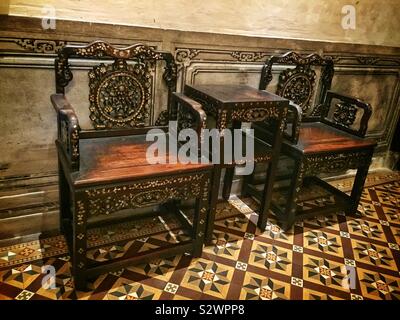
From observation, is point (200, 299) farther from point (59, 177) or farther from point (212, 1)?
point (212, 1)

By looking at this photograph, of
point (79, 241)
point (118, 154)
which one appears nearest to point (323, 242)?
point (118, 154)

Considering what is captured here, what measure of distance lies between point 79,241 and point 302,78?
2255mm

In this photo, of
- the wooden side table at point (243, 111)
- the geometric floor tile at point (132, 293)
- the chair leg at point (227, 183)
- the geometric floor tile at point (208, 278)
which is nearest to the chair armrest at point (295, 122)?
the wooden side table at point (243, 111)

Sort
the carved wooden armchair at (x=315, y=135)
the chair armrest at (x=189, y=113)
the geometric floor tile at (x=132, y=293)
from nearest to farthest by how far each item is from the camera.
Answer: the geometric floor tile at (x=132, y=293) → the chair armrest at (x=189, y=113) → the carved wooden armchair at (x=315, y=135)

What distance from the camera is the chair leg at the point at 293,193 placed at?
8.70ft

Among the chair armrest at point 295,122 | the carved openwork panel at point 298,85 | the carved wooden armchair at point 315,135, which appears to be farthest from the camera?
the carved openwork panel at point 298,85

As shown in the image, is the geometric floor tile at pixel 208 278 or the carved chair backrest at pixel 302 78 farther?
the carved chair backrest at pixel 302 78

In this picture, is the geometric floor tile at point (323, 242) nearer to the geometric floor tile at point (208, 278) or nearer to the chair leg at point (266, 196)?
the chair leg at point (266, 196)

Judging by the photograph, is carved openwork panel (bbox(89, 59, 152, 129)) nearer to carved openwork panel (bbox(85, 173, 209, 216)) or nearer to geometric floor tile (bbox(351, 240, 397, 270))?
carved openwork panel (bbox(85, 173, 209, 216))

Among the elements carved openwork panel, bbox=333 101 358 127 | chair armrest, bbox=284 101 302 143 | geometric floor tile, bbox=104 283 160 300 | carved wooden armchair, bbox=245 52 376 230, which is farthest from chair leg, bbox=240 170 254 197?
geometric floor tile, bbox=104 283 160 300

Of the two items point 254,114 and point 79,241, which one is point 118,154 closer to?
point 79,241

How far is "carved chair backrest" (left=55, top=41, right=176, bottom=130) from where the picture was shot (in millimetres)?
2148

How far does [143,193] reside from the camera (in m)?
2.01

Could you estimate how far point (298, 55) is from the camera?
2.94 meters
